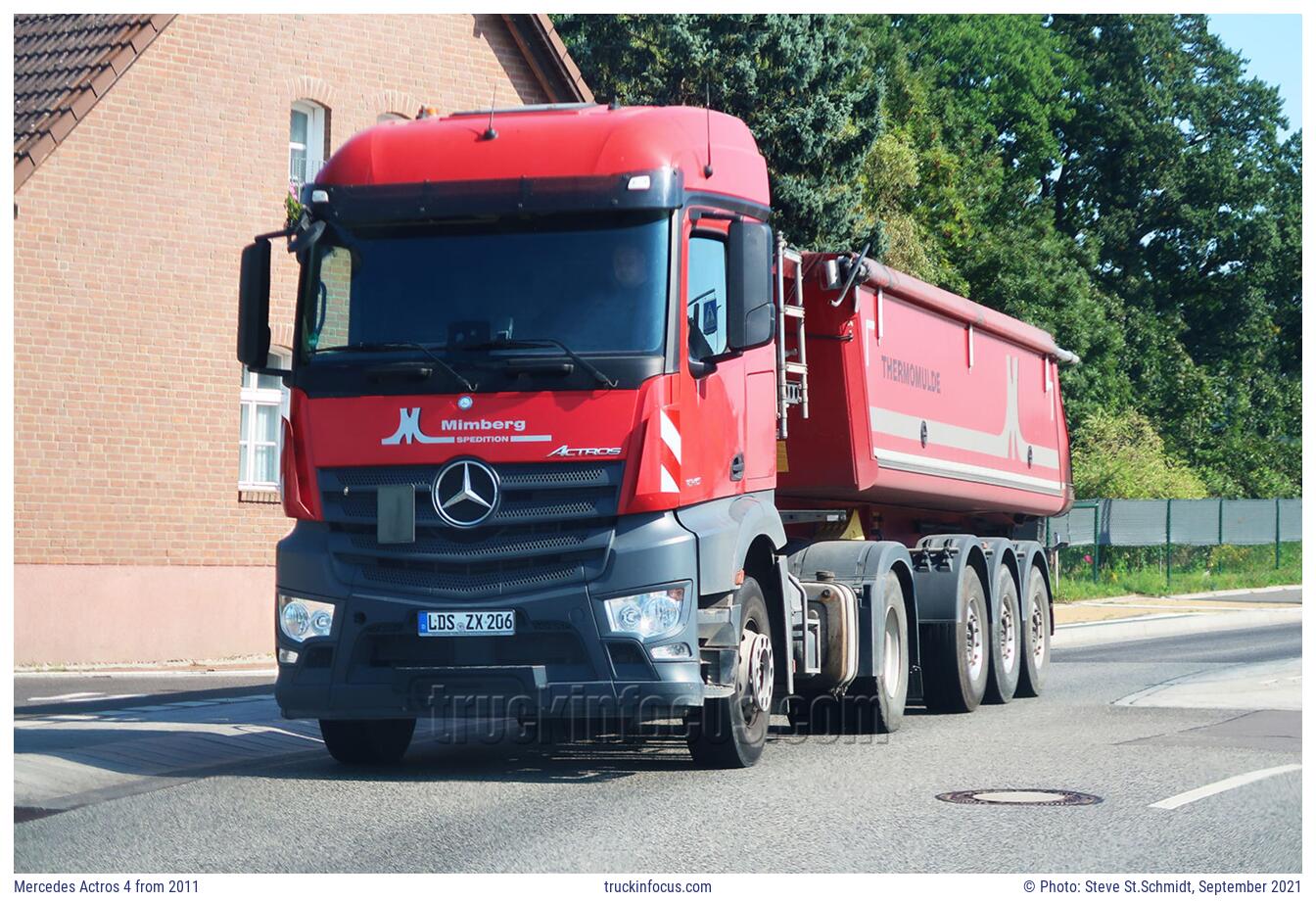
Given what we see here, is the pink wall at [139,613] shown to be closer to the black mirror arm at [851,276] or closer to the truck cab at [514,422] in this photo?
the black mirror arm at [851,276]

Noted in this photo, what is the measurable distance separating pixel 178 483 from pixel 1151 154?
139 ft

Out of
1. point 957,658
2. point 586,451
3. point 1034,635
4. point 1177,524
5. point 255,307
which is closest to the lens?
point 586,451

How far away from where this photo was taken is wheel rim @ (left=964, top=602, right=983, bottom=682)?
14766 mm

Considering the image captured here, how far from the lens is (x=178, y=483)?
72.8 ft

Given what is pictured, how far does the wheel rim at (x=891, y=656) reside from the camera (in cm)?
1307

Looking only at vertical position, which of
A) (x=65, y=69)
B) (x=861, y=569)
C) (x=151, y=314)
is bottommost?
(x=861, y=569)

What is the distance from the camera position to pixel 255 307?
34.1 feet

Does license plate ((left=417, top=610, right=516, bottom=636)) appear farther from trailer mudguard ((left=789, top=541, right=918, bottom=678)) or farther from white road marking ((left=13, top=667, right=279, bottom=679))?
white road marking ((left=13, top=667, right=279, bottom=679))

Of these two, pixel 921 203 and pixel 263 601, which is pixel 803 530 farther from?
pixel 921 203

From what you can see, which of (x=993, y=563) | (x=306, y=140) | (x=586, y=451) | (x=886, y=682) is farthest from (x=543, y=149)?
(x=306, y=140)

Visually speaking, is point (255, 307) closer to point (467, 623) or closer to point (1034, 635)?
point (467, 623)

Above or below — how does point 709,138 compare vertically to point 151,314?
below

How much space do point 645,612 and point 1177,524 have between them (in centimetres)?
3264

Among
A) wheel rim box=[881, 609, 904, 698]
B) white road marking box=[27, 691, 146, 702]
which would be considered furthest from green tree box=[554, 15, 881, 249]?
wheel rim box=[881, 609, 904, 698]
